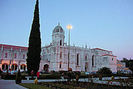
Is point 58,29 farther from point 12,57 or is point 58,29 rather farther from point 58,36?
point 12,57

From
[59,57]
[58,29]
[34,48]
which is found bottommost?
[59,57]

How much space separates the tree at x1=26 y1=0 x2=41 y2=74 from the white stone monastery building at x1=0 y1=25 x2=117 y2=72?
17107 mm

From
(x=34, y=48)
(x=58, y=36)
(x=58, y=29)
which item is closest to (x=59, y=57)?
(x=58, y=36)

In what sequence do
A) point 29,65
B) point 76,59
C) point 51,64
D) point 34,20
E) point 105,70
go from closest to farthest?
point 29,65
point 34,20
point 105,70
point 51,64
point 76,59

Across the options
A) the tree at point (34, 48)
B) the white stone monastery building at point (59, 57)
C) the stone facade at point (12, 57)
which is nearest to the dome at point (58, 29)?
the white stone monastery building at point (59, 57)

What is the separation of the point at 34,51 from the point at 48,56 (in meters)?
28.1

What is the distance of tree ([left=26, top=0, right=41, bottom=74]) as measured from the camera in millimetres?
24141

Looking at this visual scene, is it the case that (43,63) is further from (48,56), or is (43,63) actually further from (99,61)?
(99,61)

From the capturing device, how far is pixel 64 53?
5125cm

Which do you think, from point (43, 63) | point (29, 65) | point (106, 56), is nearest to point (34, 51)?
point (29, 65)

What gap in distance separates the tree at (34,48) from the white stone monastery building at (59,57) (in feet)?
56.1

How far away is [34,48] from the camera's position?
80.8 ft

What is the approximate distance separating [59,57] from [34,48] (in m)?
24.8

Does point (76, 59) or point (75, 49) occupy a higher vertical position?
point (75, 49)
